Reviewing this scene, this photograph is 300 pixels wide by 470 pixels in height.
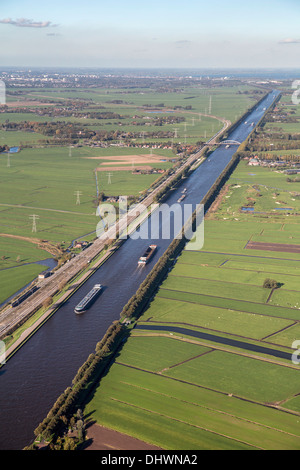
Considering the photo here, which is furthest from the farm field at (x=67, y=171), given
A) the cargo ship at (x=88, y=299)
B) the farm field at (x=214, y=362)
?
the farm field at (x=214, y=362)

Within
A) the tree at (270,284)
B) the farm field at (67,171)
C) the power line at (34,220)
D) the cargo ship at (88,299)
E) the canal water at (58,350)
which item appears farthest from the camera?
the farm field at (67,171)

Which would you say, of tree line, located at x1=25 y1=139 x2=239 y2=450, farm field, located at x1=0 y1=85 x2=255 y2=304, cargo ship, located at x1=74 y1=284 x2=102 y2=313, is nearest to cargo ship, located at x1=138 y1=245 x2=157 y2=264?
tree line, located at x1=25 y1=139 x2=239 y2=450

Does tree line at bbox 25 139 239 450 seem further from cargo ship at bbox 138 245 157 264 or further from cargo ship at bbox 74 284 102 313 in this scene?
cargo ship at bbox 74 284 102 313

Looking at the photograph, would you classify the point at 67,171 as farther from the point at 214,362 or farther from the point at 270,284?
the point at 214,362

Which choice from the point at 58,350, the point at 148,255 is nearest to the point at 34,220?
the point at 148,255

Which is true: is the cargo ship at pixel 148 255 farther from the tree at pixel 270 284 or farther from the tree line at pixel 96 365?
the tree at pixel 270 284

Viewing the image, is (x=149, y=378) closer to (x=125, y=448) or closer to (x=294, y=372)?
(x=125, y=448)

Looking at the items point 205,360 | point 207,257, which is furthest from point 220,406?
point 207,257
